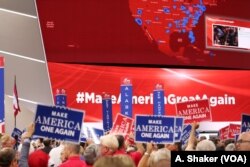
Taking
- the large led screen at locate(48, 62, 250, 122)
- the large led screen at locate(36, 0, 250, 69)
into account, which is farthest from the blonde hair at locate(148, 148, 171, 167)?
the large led screen at locate(36, 0, 250, 69)

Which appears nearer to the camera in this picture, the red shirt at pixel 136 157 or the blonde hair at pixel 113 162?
the blonde hair at pixel 113 162

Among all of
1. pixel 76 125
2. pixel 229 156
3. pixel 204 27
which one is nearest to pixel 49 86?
pixel 204 27

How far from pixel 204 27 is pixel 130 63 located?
1870 millimetres

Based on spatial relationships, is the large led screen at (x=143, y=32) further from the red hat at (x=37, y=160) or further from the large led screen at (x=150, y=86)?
the red hat at (x=37, y=160)

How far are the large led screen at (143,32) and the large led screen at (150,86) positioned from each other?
20 cm

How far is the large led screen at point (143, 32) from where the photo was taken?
40.7ft

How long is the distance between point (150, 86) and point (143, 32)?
119 cm

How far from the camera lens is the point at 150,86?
12.7m

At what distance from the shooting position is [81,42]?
12.5 metres

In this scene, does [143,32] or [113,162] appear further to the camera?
[143,32]

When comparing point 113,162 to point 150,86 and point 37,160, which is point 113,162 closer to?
point 37,160

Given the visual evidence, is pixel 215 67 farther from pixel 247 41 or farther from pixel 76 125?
pixel 76 125

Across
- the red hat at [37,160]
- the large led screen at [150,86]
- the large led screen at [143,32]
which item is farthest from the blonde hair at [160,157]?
the large led screen at [143,32]

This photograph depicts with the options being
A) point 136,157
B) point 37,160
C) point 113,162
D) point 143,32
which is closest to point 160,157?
point 113,162
